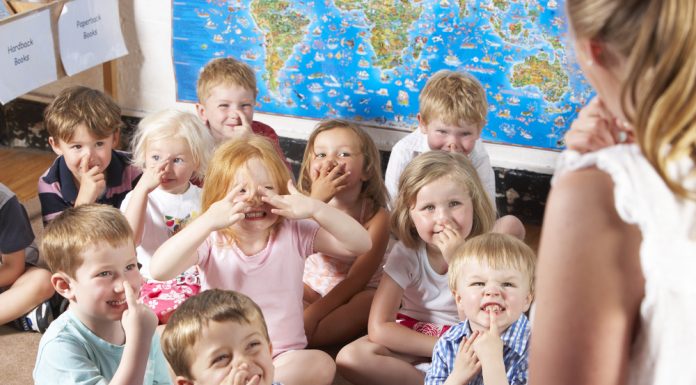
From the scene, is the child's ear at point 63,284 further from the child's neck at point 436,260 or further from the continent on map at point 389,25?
the continent on map at point 389,25

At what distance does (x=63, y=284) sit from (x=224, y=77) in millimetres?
1097

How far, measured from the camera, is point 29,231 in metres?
2.36

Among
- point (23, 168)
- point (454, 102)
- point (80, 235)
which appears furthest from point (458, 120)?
point (23, 168)

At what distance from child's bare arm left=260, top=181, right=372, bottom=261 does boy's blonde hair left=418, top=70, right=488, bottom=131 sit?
0.62m

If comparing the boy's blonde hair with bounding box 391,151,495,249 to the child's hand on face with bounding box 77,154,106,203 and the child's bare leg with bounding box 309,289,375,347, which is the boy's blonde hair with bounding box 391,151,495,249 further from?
the child's hand on face with bounding box 77,154,106,203

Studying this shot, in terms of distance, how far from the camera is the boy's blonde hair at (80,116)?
244 cm

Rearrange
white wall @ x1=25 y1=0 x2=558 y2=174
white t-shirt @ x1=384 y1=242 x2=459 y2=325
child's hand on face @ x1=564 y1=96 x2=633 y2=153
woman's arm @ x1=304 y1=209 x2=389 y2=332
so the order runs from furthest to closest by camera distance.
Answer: white wall @ x1=25 y1=0 x2=558 y2=174, woman's arm @ x1=304 y1=209 x2=389 y2=332, white t-shirt @ x1=384 y1=242 x2=459 y2=325, child's hand on face @ x1=564 y1=96 x2=633 y2=153

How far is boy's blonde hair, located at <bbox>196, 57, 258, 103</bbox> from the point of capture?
8.82 ft

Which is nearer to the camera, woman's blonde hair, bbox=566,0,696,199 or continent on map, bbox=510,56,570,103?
woman's blonde hair, bbox=566,0,696,199

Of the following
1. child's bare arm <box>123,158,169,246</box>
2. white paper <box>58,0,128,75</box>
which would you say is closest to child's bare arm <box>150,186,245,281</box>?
child's bare arm <box>123,158,169,246</box>

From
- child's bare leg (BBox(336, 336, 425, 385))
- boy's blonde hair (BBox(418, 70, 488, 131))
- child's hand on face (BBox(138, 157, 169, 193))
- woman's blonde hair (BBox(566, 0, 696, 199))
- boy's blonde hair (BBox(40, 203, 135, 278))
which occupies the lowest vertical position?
child's bare leg (BBox(336, 336, 425, 385))

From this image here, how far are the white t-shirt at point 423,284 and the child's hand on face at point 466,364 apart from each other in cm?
43

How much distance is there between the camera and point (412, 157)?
2721mm

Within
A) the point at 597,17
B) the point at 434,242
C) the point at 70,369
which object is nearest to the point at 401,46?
the point at 434,242
